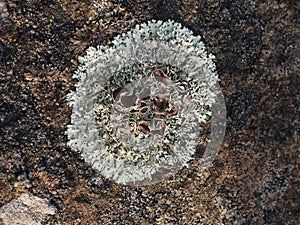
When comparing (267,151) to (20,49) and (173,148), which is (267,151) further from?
(20,49)

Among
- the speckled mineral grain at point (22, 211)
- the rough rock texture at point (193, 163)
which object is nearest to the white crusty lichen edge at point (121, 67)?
the rough rock texture at point (193, 163)

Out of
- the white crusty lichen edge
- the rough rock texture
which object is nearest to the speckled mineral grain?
the rough rock texture

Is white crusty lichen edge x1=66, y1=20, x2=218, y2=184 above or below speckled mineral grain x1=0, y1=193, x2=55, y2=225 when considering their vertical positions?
above

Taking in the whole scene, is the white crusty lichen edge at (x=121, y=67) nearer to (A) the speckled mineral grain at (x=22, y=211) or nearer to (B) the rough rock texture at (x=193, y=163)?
(B) the rough rock texture at (x=193, y=163)

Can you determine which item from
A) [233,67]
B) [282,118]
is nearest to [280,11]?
[233,67]

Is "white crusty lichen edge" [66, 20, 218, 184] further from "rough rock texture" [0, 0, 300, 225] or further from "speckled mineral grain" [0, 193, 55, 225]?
"speckled mineral grain" [0, 193, 55, 225]

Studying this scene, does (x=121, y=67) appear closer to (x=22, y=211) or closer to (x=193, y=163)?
(x=193, y=163)
